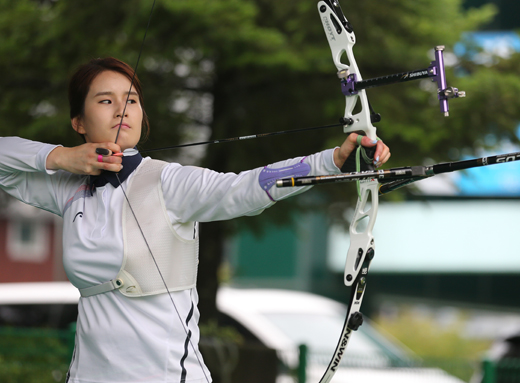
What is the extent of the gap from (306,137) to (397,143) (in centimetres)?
80

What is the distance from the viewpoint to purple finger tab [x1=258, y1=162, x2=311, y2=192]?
1.68 metres

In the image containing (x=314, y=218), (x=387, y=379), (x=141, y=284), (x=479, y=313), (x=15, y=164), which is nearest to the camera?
(x=141, y=284)

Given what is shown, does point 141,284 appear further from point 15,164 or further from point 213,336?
point 213,336

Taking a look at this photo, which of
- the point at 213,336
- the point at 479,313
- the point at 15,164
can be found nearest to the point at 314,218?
the point at 479,313

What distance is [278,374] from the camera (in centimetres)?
532

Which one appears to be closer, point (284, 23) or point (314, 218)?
point (284, 23)

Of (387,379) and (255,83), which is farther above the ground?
(255,83)

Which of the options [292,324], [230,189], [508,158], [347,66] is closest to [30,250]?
[292,324]

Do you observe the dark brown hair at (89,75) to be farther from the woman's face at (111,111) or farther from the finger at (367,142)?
the finger at (367,142)

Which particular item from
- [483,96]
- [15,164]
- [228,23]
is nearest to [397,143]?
[483,96]

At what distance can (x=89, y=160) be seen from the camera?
1.79 m

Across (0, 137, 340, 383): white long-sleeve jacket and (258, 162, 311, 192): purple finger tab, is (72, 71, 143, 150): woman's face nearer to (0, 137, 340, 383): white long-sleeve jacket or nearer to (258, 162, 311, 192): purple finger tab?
(0, 137, 340, 383): white long-sleeve jacket

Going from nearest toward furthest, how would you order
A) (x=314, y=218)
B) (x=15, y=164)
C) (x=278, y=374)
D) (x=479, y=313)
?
(x=15, y=164) < (x=278, y=374) < (x=479, y=313) < (x=314, y=218)

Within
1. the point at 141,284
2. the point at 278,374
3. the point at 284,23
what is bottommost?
the point at 278,374
